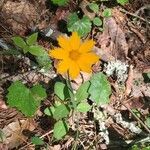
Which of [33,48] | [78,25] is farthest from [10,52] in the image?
[78,25]

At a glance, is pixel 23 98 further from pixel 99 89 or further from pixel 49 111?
pixel 99 89

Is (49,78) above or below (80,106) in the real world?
above

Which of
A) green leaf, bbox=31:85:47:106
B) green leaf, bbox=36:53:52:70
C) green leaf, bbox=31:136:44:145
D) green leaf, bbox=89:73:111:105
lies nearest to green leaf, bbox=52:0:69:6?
green leaf, bbox=36:53:52:70

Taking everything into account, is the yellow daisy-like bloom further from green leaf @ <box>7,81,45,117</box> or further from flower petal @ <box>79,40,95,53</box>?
green leaf @ <box>7,81,45,117</box>

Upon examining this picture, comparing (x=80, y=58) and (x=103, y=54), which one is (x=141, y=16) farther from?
(x=80, y=58)

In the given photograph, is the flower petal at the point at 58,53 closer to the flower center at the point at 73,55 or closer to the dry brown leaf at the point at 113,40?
the flower center at the point at 73,55

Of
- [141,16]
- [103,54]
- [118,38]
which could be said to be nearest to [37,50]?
[103,54]

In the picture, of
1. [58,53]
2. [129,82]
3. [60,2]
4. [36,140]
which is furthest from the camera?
[60,2]
